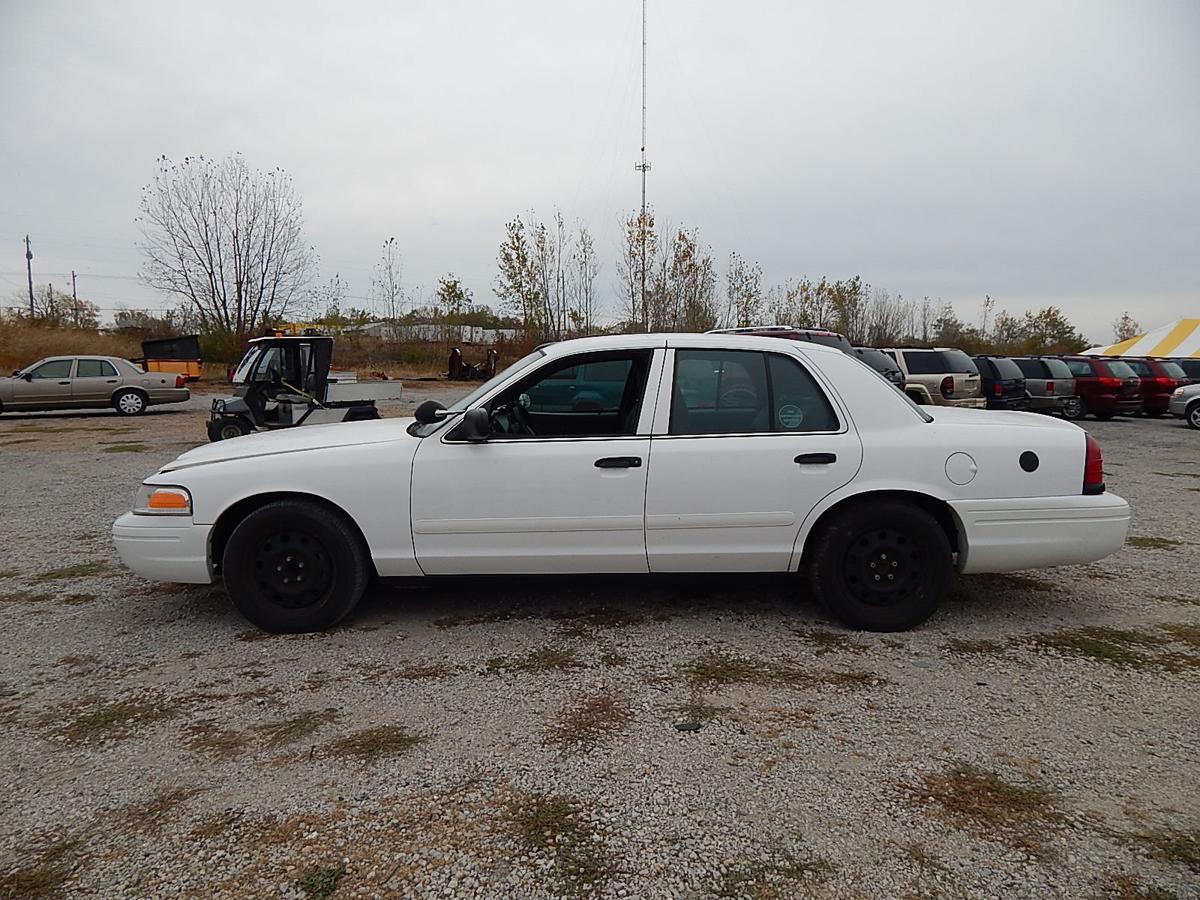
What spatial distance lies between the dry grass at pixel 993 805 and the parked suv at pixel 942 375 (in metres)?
13.5

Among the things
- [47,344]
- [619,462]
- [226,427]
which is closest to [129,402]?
[226,427]

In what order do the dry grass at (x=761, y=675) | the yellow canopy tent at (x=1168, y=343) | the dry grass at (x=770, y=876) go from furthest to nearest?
1. the yellow canopy tent at (x=1168, y=343)
2. the dry grass at (x=761, y=675)
3. the dry grass at (x=770, y=876)

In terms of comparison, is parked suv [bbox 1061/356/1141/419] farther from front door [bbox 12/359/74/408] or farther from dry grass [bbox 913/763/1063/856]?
front door [bbox 12/359/74/408]

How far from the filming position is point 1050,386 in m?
18.0

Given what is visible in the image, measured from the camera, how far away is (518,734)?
3105 millimetres

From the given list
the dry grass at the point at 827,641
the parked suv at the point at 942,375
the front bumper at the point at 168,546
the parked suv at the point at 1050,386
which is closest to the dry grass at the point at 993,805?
the dry grass at the point at 827,641

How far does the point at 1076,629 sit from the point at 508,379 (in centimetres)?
342

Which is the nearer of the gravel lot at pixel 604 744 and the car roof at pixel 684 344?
the gravel lot at pixel 604 744

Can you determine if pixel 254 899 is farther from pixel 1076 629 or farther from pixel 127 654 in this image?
pixel 1076 629

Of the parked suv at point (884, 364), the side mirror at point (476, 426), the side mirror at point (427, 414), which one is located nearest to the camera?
the side mirror at point (476, 426)

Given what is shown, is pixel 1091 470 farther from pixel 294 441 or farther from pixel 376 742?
pixel 294 441

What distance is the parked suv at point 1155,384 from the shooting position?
63.0 ft

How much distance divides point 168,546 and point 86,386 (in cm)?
1733

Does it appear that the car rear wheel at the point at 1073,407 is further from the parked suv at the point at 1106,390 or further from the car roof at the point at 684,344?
the car roof at the point at 684,344
